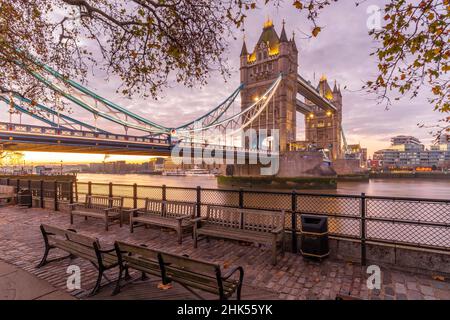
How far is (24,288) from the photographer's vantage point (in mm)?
3598

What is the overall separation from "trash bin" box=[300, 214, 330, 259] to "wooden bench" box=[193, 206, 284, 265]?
0.46 metres

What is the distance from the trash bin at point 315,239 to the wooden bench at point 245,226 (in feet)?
1.50

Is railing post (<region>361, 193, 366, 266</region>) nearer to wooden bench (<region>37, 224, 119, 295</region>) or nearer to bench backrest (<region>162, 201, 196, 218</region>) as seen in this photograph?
bench backrest (<region>162, 201, 196, 218</region>)

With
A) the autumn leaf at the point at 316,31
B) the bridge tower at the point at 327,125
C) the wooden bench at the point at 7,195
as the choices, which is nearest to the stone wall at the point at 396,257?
the autumn leaf at the point at 316,31

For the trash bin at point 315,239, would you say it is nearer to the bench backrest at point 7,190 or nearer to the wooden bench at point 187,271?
the wooden bench at point 187,271

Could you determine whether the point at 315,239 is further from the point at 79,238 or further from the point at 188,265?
the point at 79,238

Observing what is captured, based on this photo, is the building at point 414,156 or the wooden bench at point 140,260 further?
the building at point 414,156

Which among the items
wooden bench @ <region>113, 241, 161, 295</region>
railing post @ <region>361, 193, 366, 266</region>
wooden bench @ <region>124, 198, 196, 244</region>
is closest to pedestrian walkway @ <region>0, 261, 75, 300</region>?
wooden bench @ <region>113, 241, 161, 295</region>

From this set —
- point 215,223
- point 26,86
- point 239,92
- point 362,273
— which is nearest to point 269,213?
point 215,223

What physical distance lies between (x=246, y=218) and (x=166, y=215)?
2565 mm

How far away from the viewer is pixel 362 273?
420 centimetres

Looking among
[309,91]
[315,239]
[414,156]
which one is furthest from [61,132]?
[414,156]

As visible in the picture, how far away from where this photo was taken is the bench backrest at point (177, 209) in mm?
6812
